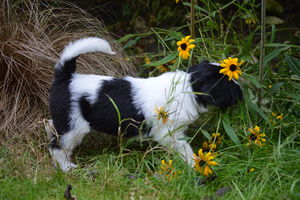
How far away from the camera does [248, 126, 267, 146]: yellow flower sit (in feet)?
10.6

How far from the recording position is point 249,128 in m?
3.37

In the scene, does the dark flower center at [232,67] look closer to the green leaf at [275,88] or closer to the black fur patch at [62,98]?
the green leaf at [275,88]

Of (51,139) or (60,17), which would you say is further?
(60,17)

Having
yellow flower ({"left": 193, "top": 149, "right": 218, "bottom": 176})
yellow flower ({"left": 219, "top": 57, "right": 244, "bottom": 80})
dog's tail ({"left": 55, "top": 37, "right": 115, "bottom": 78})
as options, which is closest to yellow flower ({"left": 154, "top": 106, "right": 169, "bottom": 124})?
yellow flower ({"left": 193, "top": 149, "right": 218, "bottom": 176})

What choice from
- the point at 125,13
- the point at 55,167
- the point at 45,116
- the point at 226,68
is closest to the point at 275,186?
the point at 226,68

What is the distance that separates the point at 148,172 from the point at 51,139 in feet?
2.78

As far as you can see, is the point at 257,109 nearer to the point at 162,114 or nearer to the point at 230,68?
the point at 230,68

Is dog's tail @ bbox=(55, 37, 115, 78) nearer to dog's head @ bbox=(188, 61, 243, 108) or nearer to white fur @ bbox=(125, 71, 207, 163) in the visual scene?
white fur @ bbox=(125, 71, 207, 163)

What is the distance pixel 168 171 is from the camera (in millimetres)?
3043

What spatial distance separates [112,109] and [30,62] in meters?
1.25

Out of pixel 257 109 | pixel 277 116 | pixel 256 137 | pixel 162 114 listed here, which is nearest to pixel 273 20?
pixel 277 116

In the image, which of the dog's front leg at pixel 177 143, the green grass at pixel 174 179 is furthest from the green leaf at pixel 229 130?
the dog's front leg at pixel 177 143

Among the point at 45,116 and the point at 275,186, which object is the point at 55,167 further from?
the point at 275,186

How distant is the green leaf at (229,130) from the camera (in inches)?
127
